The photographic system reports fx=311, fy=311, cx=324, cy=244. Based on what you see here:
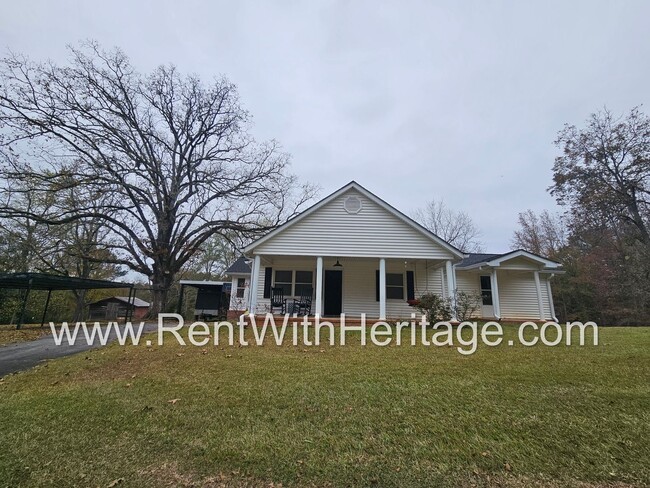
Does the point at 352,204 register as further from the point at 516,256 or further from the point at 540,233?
the point at 540,233

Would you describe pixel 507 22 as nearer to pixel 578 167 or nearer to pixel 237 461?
pixel 237 461

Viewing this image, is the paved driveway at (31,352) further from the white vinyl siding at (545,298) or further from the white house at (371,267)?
the white vinyl siding at (545,298)

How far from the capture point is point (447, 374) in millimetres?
4812

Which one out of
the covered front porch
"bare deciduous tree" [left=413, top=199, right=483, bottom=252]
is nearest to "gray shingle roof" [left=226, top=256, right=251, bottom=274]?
the covered front porch

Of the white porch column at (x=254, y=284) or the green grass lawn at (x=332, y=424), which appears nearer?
the green grass lawn at (x=332, y=424)

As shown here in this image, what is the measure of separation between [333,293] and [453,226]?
2144 cm

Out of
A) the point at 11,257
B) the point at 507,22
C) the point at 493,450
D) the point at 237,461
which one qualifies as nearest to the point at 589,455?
the point at 493,450

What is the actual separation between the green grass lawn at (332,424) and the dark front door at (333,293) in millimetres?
8147

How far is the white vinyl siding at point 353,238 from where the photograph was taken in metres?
11.9

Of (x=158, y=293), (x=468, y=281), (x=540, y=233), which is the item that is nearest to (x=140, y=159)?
(x=158, y=293)

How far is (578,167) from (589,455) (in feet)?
81.2

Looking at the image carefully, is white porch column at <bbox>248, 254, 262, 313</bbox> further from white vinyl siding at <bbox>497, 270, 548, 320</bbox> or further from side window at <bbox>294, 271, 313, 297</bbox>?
white vinyl siding at <bbox>497, 270, 548, 320</bbox>

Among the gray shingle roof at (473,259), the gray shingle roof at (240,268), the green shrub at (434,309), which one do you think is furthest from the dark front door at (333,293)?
the gray shingle roof at (240,268)

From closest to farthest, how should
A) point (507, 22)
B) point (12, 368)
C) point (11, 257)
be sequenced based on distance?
point (12, 368) < point (507, 22) < point (11, 257)
